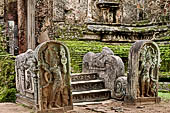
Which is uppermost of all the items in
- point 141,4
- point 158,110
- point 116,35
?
point 141,4

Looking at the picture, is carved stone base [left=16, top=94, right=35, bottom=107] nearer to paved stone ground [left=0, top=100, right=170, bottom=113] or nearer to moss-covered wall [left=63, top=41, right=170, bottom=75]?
paved stone ground [left=0, top=100, right=170, bottom=113]

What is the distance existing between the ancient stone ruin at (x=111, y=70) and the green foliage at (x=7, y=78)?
251 cm

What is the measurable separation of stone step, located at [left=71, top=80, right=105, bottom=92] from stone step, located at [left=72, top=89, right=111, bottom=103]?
11.9 inches

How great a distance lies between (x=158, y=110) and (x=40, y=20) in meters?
4.94

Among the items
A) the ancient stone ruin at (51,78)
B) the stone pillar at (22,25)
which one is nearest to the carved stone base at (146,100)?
the ancient stone ruin at (51,78)

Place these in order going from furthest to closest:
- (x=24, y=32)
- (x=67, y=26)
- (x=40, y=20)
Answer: (x=67, y=26) < (x=24, y=32) < (x=40, y=20)

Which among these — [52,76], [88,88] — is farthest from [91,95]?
[52,76]

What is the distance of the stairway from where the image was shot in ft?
25.4

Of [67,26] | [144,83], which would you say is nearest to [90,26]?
[67,26]

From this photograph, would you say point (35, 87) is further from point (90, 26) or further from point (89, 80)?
point (90, 26)

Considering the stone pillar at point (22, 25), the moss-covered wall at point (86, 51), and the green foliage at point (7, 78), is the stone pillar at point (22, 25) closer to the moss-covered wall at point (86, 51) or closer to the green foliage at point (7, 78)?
the green foliage at point (7, 78)

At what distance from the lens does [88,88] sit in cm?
832

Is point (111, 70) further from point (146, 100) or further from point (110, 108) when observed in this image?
point (110, 108)

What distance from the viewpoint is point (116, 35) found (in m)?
15.0
